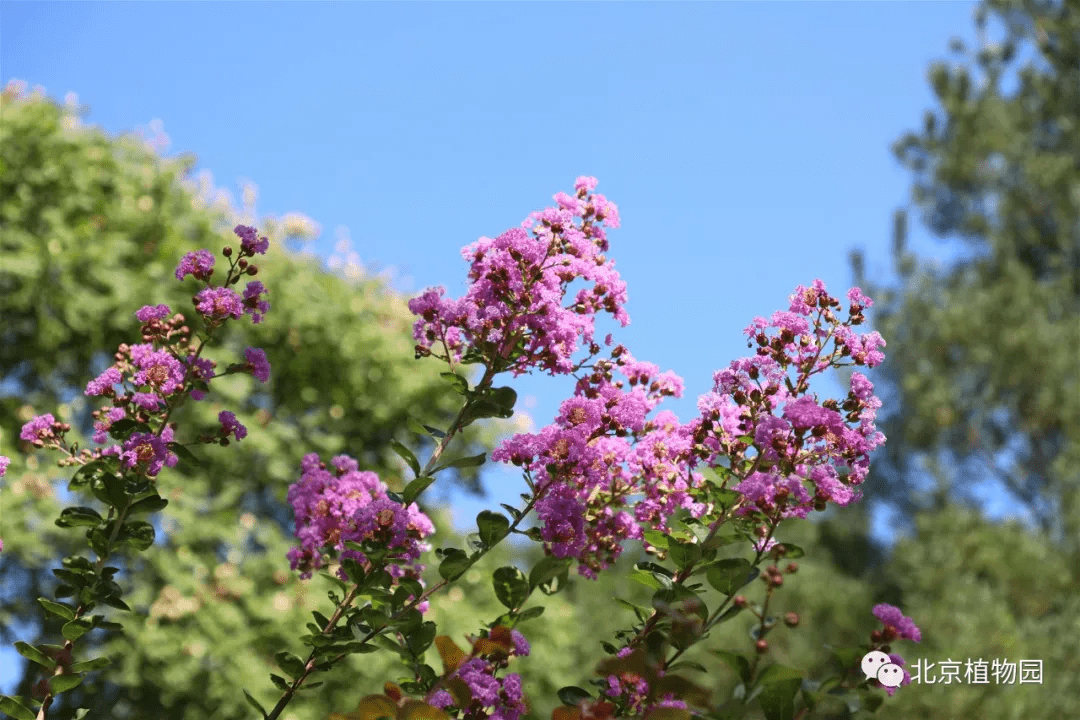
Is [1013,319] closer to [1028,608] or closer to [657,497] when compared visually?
[1028,608]

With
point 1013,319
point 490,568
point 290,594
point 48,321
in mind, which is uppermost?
point 1013,319

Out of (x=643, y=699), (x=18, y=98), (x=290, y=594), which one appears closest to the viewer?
(x=643, y=699)

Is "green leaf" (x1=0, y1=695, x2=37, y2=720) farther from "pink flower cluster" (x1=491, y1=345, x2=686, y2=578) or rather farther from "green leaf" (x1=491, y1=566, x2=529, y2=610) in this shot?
"pink flower cluster" (x1=491, y1=345, x2=686, y2=578)

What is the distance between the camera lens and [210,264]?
2760 millimetres

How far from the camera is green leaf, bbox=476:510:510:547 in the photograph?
254 centimetres

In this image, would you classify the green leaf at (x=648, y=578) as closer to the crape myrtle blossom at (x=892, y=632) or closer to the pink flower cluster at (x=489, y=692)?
the pink flower cluster at (x=489, y=692)

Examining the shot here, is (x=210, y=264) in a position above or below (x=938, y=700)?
below

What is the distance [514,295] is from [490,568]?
24.5 feet

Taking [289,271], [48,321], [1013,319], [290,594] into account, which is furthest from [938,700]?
[48,321]

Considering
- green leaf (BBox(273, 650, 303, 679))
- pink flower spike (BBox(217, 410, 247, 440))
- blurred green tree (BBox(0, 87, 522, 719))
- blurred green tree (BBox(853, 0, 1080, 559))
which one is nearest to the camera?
green leaf (BBox(273, 650, 303, 679))

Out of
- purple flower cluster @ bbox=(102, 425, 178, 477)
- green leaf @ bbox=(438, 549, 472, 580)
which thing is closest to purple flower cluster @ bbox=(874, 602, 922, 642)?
green leaf @ bbox=(438, 549, 472, 580)

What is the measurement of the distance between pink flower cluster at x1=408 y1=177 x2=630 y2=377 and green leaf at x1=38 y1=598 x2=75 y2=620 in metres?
1.14

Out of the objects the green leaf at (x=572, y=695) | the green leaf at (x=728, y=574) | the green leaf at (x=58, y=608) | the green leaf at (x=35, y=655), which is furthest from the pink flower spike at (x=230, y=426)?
the green leaf at (x=728, y=574)

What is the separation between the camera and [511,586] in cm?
258
